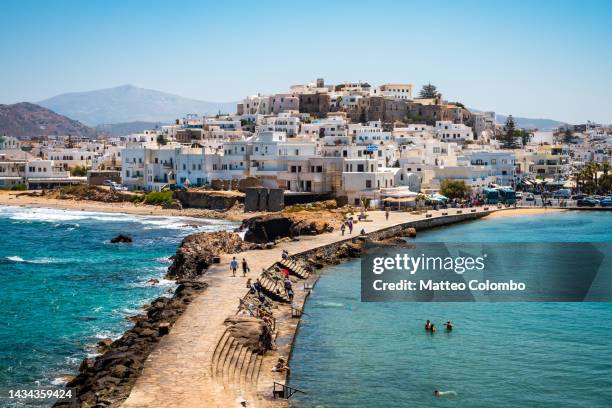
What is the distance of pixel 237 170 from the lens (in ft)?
240

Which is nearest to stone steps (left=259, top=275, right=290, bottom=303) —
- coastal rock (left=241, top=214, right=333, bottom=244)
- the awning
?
coastal rock (left=241, top=214, right=333, bottom=244)

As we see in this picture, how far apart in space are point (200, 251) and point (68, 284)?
685 centimetres

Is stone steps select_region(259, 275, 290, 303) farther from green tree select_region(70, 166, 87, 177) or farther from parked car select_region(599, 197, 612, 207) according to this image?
green tree select_region(70, 166, 87, 177)

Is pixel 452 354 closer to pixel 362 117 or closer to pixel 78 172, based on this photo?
pixel 78 172

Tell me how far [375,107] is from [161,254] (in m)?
66.5

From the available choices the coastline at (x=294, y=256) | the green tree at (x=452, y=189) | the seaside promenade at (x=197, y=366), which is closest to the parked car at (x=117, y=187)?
the coastline at (x=294, y=256)

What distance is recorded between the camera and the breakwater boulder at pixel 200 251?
121 feet

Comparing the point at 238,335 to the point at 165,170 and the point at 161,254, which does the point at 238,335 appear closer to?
the point at 161,254

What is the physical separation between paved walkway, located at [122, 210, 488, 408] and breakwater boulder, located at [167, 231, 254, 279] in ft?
14.6

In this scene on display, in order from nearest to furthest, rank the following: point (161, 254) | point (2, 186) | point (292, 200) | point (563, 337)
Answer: point (563, 337), point (161, 254), point (292, 200), point (2, 186)

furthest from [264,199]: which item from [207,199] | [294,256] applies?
[294,256]

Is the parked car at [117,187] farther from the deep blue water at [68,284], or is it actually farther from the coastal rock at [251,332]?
the coastal rock at [251,332]

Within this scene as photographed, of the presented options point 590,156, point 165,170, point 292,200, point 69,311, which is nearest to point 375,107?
point 590,156

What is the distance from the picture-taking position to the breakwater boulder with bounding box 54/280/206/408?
18219mm
